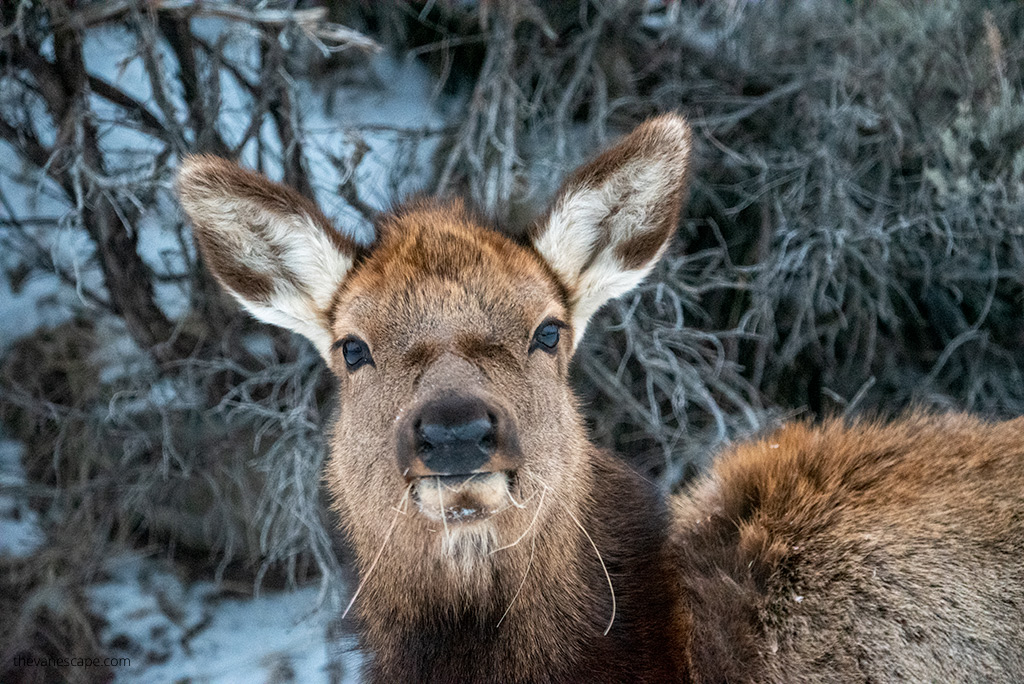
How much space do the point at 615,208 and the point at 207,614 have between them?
3.29m

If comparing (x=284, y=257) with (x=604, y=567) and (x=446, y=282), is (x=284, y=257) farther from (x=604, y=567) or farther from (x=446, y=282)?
(x=604, y=567)

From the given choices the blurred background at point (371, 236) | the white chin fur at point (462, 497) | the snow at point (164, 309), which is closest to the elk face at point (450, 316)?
the white chin fur at point (462, 497)

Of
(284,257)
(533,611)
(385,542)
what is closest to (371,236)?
(284,257)

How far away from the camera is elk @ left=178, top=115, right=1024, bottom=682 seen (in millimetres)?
2627

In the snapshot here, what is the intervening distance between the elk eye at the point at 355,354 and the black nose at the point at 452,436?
567mm

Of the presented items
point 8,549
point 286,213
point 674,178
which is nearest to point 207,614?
point 8,549

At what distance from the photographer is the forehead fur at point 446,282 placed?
9.09ft

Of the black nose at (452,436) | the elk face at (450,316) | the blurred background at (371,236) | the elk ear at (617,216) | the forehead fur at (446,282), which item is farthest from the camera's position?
the blurred background at (371,236)

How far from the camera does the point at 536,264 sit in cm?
308

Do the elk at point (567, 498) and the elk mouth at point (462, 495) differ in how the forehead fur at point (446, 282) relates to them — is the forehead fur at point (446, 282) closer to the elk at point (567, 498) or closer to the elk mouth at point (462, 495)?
the elk at point (567, 498)

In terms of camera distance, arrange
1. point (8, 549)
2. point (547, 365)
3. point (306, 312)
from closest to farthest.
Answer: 1. point (547, 365)
2. point (306, 312)
3. point (8, 549)

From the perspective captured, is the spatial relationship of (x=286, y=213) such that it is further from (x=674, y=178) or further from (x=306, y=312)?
(x=674, y=178)

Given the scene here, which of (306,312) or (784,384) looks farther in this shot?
(784,384)

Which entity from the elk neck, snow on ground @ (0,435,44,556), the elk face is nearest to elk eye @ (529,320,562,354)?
the elk face
